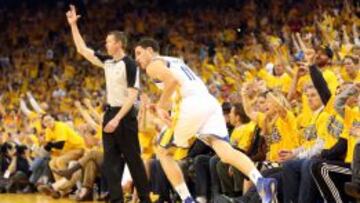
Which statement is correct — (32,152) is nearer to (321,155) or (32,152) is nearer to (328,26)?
(328,26)

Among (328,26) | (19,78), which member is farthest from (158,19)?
(328,26)

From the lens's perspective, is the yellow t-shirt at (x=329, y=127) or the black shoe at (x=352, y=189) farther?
the yellow t-shirt at (x=329, y=127)

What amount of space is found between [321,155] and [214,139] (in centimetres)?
102

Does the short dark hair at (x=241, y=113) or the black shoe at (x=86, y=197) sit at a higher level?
the short dark hair at (x=241, y=113)

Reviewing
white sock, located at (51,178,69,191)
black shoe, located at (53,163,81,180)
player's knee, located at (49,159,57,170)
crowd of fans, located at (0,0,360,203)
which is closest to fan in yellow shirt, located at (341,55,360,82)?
crowd of fans, located at (0,0,360,203)

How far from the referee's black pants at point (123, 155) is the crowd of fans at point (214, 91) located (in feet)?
1.45

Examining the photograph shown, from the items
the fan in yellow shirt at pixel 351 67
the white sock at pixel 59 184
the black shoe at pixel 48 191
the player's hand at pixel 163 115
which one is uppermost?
the fan in yellow shirt at pixel 351 67

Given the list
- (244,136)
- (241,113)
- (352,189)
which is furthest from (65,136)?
(352,189)

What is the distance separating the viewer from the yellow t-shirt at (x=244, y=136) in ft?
26.4

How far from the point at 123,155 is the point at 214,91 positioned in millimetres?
4892

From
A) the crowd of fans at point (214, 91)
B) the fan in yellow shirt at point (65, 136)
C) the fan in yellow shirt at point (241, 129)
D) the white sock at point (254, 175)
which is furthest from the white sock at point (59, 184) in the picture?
the white sock at point (254, 175)

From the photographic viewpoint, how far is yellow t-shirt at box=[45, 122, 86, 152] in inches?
466

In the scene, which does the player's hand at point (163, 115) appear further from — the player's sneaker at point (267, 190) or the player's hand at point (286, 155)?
the player's hand at point (286, 155)

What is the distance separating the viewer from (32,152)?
1344 cm
